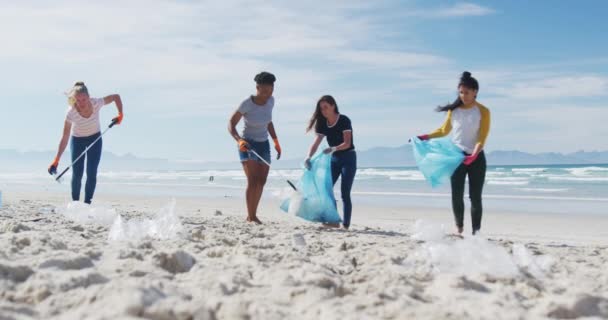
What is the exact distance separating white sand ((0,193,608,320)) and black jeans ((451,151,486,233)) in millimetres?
870

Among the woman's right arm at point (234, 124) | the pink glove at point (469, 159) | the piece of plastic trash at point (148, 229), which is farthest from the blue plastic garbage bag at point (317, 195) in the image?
the piece of plastic trash at point (148, 229)

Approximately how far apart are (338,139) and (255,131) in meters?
0.91

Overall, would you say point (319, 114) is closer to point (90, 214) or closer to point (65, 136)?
point (90, 214)

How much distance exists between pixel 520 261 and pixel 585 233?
423 cm

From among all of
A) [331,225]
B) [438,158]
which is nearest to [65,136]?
[331,225]

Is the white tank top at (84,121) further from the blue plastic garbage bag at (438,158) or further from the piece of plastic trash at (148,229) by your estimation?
the blue plastic garbage bag at (438,158)

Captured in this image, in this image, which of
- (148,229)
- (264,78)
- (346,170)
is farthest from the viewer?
(264,78)

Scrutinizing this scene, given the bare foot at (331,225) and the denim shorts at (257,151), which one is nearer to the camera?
the bare foot at (331,225)

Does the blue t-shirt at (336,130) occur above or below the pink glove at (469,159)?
above

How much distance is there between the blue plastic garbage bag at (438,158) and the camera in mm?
5344

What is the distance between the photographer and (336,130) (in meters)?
6.00

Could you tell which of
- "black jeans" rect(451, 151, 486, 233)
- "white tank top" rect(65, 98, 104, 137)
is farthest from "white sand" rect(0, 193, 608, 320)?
"white tank top" rect(65, 98, 104, 137)

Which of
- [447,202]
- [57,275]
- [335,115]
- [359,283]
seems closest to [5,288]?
[57,275]

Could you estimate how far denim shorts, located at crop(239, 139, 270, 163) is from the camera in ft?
20.6
